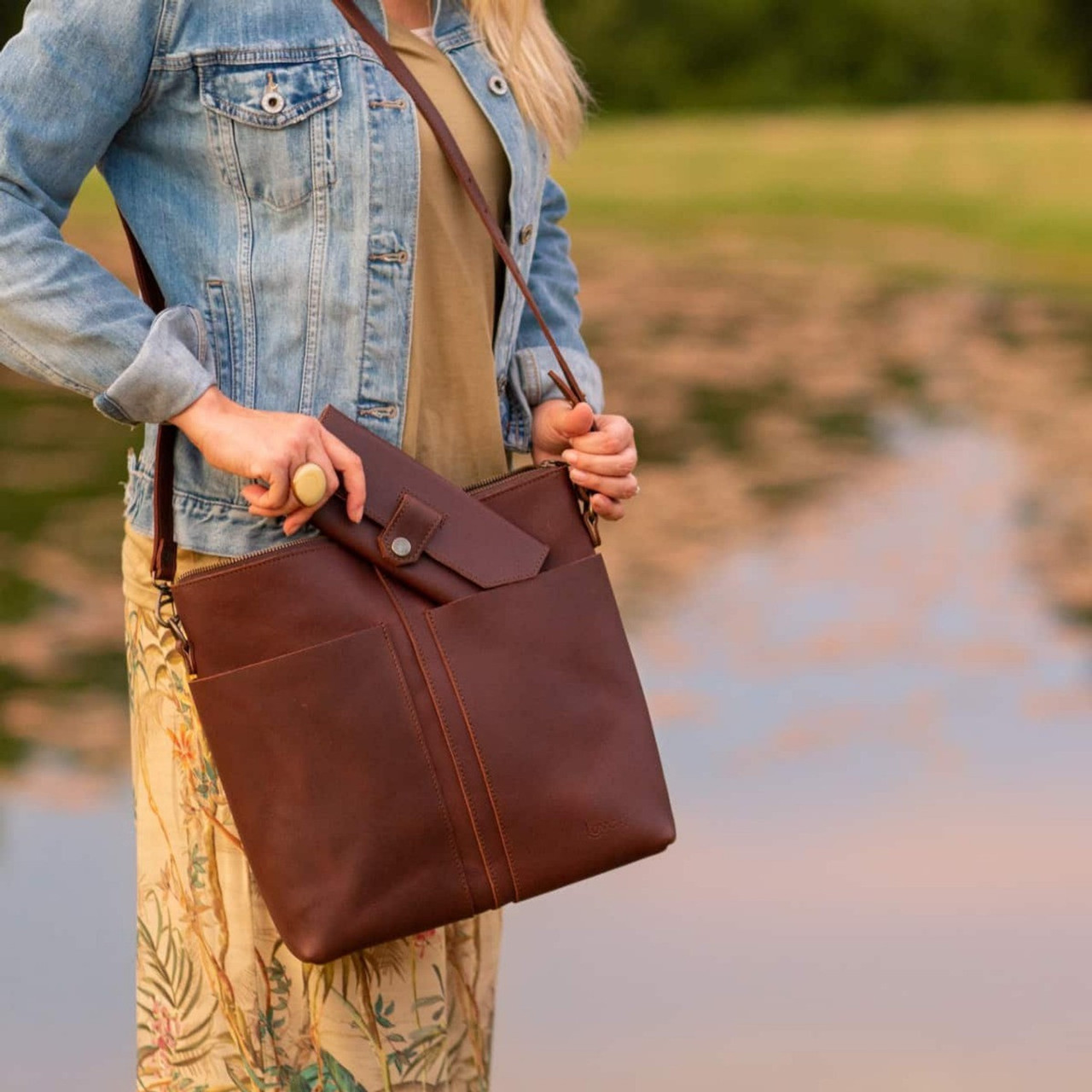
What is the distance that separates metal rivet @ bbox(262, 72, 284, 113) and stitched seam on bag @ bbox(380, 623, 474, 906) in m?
0.43

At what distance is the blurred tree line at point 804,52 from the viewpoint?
22.7 meters

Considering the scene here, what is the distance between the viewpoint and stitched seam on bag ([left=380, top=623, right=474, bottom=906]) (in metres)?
1.52

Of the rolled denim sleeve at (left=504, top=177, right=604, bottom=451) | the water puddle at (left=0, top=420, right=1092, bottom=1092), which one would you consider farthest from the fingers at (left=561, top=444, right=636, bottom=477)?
the water puddle at (left=0, top=420, right=1092, bottom=1092)

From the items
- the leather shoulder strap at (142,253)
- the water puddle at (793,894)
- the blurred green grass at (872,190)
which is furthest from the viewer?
the blurred green grass at (872,190)

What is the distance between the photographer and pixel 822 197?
38.5 feet

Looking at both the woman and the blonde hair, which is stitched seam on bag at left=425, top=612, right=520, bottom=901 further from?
Answer: the blonde hair

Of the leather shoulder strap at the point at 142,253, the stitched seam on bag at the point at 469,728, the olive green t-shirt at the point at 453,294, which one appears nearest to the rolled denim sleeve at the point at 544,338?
the olive green t-shirt at the point at 453,294

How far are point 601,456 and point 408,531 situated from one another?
0.80 ft

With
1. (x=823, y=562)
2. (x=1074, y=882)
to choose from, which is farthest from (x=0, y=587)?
(x=1074, y=882)

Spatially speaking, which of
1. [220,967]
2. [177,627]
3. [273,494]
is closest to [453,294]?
[273,494]

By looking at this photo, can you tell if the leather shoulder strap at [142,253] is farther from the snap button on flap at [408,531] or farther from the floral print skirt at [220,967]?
the snap button on flap at [408,531]

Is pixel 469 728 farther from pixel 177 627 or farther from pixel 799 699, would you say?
pixel 799 699

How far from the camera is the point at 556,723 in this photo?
1563mm

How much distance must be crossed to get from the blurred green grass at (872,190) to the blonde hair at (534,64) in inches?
Result: 312
